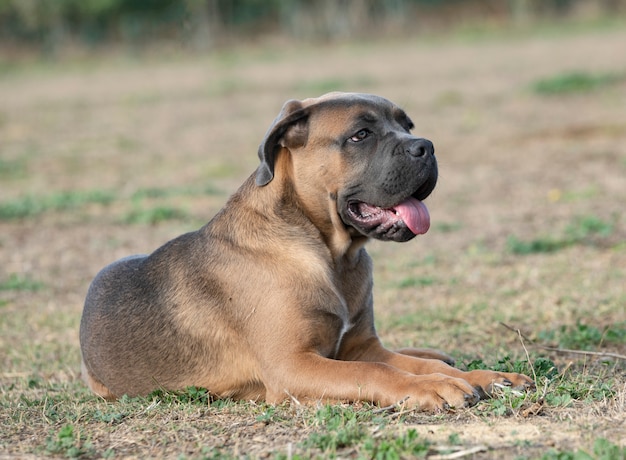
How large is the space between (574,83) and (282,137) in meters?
17.8

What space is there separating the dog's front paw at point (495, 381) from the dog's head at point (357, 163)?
3.13 ft

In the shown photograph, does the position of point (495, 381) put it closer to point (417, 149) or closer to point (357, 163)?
point (417, 149)

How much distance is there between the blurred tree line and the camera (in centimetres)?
5528

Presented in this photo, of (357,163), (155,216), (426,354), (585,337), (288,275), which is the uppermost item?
(357,163)

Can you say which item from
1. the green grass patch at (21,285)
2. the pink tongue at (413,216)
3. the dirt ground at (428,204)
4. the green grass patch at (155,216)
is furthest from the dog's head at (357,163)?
the green grass patch at (155,216)

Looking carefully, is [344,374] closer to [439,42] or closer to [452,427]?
[452,427]

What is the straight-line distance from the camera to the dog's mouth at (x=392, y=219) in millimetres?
5555

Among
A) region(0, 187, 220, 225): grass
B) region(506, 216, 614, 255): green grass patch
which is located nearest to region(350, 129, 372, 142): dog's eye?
region(506, 216, 614, 255): green grass patch

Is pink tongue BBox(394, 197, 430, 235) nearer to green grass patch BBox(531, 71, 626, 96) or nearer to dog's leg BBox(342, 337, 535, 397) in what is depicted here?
dog's leg BBox(342, 337, 535, 397)

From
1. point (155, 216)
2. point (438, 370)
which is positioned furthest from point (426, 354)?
point (155, 216)

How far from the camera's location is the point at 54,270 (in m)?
10.4

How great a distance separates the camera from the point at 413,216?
5570 millimetres

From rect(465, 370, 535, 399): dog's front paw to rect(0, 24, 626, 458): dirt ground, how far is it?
36 centimetres

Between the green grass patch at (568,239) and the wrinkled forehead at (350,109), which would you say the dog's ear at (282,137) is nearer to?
the wrinkled forehead at (350,109)
